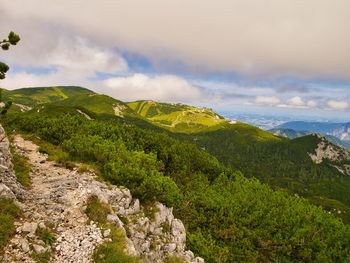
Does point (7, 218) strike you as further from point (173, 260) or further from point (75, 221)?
point (173, 260)

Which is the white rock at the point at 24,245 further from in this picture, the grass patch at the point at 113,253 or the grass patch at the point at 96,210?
the grass patch at the point at 96,210

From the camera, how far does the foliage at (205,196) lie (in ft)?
133

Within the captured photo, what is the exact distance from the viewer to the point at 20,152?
38750 millimetres

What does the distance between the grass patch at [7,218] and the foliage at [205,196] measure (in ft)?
40.8

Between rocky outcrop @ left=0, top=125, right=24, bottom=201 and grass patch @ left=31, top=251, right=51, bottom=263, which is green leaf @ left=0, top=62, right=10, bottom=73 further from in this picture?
grass patch @ left=31, top=251, right=51, bottom=263

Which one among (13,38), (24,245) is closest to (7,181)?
(24,245)

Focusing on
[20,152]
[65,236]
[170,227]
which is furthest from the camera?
[20,152]

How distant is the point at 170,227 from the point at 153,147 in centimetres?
3295

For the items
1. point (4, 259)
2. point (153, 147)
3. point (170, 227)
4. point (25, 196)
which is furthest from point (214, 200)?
point (4, 259)

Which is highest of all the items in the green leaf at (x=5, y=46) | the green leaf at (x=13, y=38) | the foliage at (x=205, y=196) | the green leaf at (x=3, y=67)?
the green leaf at (x=13, y=38)

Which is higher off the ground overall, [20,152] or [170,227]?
[20,152]

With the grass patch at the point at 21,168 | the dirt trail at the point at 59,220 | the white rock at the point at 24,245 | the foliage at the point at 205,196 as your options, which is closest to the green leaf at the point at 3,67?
the grass patch at the point at 21,168

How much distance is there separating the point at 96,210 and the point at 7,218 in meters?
6.00

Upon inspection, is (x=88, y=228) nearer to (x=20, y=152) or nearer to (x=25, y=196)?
(x=25, y=196)
